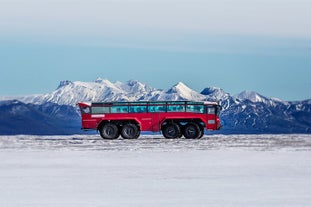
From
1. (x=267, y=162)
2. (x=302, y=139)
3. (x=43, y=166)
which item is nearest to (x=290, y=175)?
(x=267, y=162)

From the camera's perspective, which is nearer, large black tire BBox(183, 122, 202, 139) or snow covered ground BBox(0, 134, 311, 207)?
snow covered ground BBox(0, 134, 311, 207)

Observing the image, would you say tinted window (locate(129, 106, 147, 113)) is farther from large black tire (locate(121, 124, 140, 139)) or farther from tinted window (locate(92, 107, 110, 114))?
tinted window (locate(92, 107, 110, 114))

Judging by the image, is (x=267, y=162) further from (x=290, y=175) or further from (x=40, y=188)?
(x=40, y=188)

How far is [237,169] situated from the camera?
76.9 feet

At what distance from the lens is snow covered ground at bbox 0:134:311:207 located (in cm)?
1700

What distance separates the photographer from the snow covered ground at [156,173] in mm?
17000

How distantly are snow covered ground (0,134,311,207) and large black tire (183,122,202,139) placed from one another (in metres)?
2.51

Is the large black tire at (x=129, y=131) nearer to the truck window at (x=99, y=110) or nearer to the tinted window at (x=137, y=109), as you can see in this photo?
the tinted window at (x=137, y=109)

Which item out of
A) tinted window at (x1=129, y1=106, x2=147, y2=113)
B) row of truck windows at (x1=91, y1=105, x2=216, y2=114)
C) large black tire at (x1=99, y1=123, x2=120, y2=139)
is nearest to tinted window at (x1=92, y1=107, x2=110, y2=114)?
row of truck windows at (x1=91, y1=105, x2=216, y2=114)

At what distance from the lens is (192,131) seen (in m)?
38.6

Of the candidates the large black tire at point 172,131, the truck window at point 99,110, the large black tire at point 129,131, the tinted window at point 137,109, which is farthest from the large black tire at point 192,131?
the truck window at point 99,110

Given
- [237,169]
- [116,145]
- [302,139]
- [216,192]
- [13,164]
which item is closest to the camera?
[216,192]

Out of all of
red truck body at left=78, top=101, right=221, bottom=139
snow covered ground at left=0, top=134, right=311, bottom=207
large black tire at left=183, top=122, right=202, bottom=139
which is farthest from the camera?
large black tire at left=183, top=122, right=202, bottom=139

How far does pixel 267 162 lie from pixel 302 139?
12.8m
